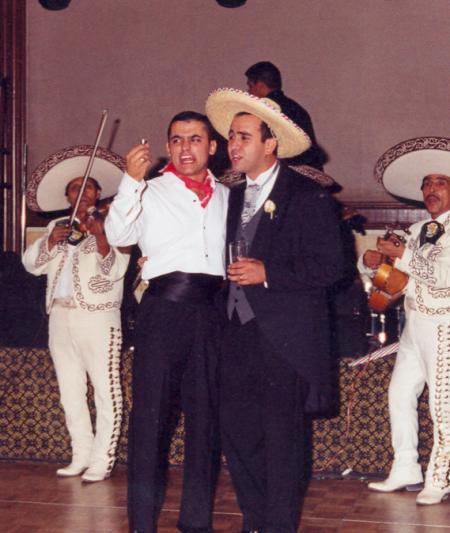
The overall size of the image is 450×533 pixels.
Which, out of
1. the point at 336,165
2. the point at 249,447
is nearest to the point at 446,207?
the point at 249,447

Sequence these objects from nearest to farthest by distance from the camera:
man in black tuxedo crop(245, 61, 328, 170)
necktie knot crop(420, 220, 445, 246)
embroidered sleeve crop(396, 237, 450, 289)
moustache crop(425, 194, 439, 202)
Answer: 1. embroidered sleeve crop(396, 237, 450, 289)
2. necktie knot crop(420, 220, 445, 246)
3. moustache crop(425, 194, 439, 202)
4. man in black tuxedo crop(245, 61, 328, 170)

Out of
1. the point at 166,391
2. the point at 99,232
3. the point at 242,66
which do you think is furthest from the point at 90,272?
the point at 242,66

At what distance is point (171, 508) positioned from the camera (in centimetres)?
473

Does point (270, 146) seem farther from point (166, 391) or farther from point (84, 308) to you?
point (84, 308)

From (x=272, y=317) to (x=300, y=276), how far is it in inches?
7.2

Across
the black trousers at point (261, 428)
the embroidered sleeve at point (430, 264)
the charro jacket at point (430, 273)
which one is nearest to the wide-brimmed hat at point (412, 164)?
the charro jacket at point (430, 273)

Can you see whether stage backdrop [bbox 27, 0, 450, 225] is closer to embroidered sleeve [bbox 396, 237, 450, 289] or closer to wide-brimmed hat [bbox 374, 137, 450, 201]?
wide-brimmed hat [bbox 374, 137, 450, 201]

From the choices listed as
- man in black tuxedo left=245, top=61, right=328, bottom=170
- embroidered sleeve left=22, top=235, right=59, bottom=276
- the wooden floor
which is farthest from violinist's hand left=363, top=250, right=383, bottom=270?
embroidered sleeve left=22, top=235, right=59, bottom=276

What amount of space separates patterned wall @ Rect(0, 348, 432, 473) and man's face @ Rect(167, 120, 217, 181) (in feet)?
6.01

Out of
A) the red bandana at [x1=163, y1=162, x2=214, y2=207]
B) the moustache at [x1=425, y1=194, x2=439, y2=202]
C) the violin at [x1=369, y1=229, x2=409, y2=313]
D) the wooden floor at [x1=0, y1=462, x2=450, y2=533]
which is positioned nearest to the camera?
the red bandana at [x1=163, y1=162, x2=214, y2=207]

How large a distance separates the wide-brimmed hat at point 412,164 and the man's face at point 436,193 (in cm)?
5

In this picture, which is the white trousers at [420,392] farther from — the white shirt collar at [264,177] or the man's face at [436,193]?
the white shirt collar at [264,177]

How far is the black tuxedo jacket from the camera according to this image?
3766mm

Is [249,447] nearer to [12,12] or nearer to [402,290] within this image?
[402,290]
